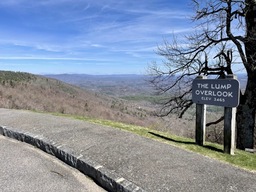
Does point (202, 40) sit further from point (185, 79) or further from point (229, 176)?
point (229, 176)

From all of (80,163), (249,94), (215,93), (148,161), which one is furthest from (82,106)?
(148,161)

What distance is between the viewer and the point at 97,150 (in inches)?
210

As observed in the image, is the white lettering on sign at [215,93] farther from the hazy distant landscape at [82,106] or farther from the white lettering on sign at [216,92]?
the hazy distant landscape at [82,106]

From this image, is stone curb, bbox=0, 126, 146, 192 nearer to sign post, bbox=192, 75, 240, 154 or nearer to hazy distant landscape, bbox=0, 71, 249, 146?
sign post, bbox=192, 75, 240, 154

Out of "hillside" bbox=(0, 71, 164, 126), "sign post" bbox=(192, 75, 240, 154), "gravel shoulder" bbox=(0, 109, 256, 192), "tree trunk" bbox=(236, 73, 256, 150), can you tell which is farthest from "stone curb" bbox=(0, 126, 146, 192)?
"hillside" bbox=(0, 71, 164, 126)

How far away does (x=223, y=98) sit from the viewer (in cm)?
560

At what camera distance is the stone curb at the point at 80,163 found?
3.96 m

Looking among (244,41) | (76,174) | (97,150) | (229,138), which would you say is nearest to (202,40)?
(244,41)

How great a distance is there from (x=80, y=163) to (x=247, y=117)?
7136 mm

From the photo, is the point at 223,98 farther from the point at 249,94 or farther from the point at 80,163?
the point at 249,94

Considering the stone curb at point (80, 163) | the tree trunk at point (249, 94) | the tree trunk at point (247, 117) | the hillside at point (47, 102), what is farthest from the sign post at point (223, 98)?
the hillside at point (47, 102)

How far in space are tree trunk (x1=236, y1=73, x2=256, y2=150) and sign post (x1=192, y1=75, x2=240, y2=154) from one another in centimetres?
455

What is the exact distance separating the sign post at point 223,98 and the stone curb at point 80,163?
2.60 metres

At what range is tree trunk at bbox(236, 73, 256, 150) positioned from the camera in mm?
9947
